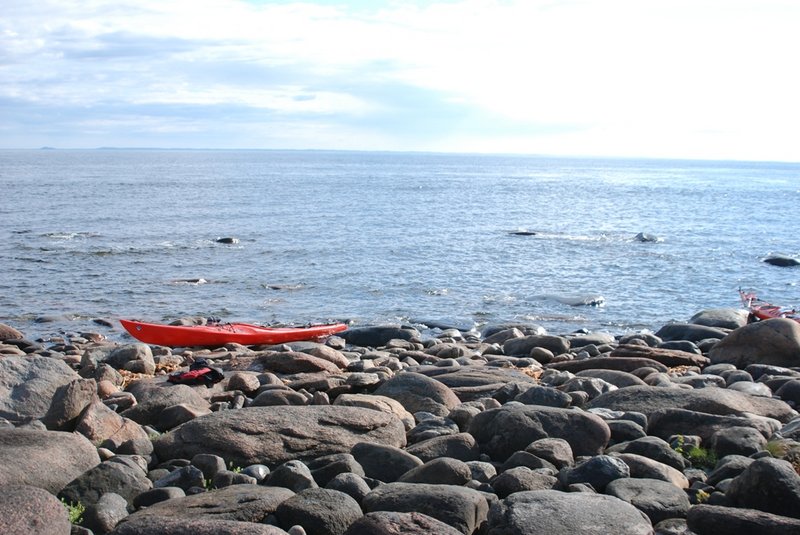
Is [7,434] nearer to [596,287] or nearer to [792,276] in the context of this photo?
[596,287]

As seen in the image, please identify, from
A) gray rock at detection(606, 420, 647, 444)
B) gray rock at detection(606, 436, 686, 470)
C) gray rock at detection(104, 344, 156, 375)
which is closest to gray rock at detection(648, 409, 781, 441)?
gray rock at detection(606, 420, 647, 444)

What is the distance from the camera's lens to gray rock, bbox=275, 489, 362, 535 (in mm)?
6184

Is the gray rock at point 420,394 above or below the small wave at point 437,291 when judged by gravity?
above

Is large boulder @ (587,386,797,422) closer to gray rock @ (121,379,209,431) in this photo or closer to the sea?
gray rock @ (121,379,209,431)

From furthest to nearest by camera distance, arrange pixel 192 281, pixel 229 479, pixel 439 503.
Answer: pixel 192 281 → pixel 229 479 → pixel 439 503

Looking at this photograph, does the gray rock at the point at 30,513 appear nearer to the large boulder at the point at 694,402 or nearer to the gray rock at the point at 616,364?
the large boulder at the point at 694,402

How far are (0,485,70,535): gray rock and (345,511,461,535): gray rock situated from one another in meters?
1.95

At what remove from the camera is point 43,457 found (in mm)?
7180

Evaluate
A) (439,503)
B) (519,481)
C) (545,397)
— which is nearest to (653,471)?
(519,481)

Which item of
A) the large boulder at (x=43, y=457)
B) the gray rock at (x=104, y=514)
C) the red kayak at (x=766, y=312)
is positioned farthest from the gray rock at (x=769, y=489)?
the red kayak at (x=766, y=312)

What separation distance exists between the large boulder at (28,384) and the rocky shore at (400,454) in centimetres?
2

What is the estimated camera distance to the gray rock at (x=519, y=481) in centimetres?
696

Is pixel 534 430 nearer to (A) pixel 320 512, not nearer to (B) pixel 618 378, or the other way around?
(A) pixel 320 512

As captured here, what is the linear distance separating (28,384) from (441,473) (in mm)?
4782
